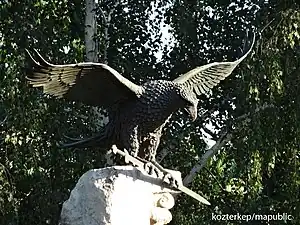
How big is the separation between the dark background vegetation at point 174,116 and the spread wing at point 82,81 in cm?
227

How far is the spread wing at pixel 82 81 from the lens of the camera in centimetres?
437

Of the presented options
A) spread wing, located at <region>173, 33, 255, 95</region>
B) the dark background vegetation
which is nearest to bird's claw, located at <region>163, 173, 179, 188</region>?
spread wing, located at <region>173, 33, 255, 95</region>

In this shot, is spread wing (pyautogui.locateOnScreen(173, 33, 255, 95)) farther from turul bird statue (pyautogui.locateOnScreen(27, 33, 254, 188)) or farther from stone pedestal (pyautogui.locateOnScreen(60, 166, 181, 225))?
stone pedestal (pyautogui.locateOnScreen(60, 166, 181, 225))

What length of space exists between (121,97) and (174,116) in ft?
11.7

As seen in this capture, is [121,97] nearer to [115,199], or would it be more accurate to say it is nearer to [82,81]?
[82,81]

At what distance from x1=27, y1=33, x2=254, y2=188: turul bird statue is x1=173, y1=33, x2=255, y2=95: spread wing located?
0.43ft

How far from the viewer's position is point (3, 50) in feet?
27.3

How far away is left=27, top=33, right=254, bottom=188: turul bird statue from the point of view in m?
4.41

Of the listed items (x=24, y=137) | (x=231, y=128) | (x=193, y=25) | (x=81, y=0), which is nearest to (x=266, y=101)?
(x=231, y=128)

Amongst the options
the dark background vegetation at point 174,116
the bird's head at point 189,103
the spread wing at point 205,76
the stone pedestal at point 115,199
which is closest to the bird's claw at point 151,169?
the stone pedestal at point 115,199

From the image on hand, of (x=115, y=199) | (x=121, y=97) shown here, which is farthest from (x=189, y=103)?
(x=115, y=199)

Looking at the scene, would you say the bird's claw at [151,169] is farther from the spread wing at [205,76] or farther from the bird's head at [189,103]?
the spread wing at [205,76]

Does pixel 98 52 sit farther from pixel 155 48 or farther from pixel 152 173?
pixel 152 173

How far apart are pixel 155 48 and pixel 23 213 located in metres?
2.32
